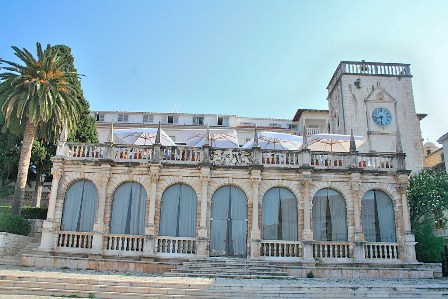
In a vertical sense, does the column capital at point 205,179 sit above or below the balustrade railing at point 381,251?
above

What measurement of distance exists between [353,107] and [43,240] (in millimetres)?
28349

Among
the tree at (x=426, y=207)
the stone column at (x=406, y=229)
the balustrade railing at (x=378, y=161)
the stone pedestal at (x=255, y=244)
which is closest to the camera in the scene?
the stone pedestal at (x=255, y=244)

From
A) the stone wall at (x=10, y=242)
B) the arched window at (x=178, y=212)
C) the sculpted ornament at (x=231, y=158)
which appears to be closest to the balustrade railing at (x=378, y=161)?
the sculpted ornament at (x=231, y=158)

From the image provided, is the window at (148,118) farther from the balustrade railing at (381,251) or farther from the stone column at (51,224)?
the balustrade railing at (381,251)

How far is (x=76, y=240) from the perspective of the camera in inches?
912

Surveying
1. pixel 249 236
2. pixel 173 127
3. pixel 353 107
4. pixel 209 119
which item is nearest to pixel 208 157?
pixel 249 236

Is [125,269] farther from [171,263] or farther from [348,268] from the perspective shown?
[348,268]

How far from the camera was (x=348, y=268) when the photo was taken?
22.4 meters

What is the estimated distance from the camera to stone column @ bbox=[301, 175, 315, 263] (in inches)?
907

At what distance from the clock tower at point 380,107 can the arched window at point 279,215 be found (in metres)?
15.7

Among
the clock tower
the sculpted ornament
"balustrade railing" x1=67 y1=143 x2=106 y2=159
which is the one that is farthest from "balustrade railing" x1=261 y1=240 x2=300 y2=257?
the clock tower

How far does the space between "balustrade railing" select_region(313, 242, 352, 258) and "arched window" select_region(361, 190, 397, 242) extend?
1.55m

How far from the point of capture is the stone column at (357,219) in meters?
23.3

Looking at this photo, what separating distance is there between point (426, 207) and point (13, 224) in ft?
84.3
